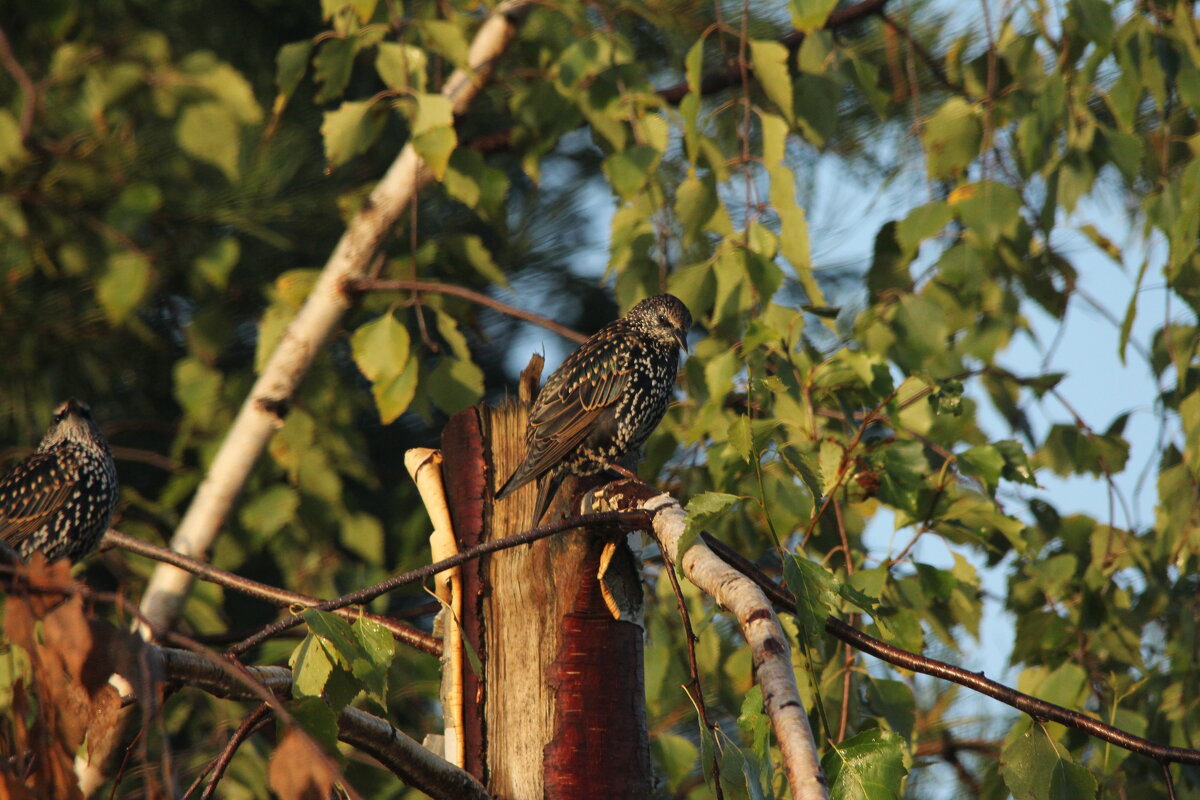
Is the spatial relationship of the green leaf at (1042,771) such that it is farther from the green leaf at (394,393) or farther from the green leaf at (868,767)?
the green leaf at (394,393)

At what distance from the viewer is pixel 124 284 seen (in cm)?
423

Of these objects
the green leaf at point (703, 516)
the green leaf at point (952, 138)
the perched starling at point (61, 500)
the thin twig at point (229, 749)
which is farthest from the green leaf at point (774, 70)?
the perched starling at point (61, 500)

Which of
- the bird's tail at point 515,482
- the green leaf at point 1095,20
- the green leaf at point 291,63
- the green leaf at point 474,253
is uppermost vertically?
the green leaf at point 1095,20

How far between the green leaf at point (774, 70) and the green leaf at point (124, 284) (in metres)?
2.20

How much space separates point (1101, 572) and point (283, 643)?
279cm

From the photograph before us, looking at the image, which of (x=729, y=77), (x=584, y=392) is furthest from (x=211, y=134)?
(x=729, y=77)

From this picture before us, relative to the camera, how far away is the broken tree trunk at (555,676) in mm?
2223

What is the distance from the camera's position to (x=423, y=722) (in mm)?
5359

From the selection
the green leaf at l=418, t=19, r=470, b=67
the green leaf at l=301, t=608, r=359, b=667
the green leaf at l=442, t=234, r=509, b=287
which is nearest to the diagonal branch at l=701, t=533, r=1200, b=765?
the green leaf at l=301, t=608, r=359, b=667

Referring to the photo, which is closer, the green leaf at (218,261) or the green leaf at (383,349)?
the green leaf at (383,349)

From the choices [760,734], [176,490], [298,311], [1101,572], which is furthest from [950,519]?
[176,490]

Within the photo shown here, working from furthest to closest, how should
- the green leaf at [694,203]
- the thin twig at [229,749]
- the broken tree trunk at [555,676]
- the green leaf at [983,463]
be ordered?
the green leaf at [694,203] → the green leaf at [983,463] → the broken tree trunk at [555,676] → the thin twig at [229,749]

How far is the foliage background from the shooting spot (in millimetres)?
2973

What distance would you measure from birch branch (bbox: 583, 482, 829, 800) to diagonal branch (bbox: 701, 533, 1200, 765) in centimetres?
9
